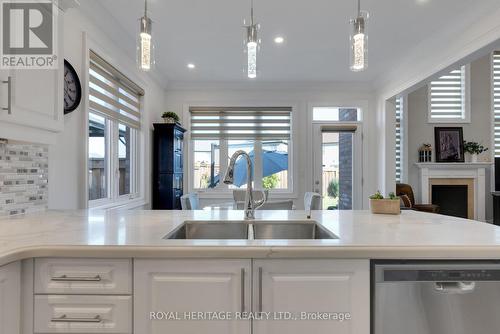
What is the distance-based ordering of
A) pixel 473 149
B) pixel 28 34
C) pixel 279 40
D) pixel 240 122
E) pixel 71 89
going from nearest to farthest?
pixel 28 34 < pixel 71 89 < pixel 279 40 < pixel 240 122 < pixel 473 149

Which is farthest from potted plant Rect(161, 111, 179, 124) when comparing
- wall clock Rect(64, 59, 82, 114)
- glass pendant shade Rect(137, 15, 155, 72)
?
glass pendant shade Rect(137, 15, 155, 72)

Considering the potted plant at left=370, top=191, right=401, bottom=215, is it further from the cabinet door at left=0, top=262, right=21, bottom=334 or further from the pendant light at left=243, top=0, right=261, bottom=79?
the cabinet door at left=0, top=262, right=21, bottom=334

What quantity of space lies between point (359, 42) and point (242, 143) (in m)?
3.56

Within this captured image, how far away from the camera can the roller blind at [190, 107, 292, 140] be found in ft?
16.3

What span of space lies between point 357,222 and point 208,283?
2.81 ft

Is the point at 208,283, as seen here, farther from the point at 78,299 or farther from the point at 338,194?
the point at 338,194

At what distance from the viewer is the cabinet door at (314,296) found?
1066mm

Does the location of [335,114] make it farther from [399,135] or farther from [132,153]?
[132,153]

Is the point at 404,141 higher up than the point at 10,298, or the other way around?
the point at 404,141

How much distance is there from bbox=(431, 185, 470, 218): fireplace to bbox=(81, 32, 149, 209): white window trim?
504 cm

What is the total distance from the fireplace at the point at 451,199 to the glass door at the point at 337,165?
161cm

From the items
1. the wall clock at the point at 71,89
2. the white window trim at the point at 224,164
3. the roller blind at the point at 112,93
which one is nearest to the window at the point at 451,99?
the white window trim at the point at 224,164

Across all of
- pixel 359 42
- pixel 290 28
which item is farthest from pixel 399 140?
pixel 359 42

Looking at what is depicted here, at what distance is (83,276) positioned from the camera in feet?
3.50
